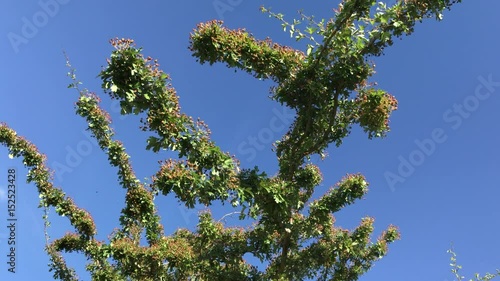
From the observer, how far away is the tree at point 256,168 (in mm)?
6609

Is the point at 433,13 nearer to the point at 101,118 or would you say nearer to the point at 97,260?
the point at 101,118

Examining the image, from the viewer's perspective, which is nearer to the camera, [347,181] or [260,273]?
[260,273]

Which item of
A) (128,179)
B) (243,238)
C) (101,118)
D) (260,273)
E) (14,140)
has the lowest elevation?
(260,273)

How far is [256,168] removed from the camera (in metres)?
7.37

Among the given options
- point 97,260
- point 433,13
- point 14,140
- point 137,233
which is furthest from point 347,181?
point 14,140

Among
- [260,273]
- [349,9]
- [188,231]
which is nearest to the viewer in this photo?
[349,9]

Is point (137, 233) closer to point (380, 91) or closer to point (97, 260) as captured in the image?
point (97, 260)

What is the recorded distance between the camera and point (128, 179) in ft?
40.2

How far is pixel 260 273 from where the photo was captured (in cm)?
889

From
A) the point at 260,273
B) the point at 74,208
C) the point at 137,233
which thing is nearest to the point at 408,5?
the point at 260,273

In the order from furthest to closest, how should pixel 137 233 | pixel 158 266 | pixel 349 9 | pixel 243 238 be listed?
pixel 137 233
pixel 158 266
pixel 243 238
pixel 349 9

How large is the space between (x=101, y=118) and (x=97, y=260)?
4.65 metres

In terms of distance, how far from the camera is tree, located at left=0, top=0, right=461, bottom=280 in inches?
260

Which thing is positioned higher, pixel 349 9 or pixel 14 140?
pixel 14 140
